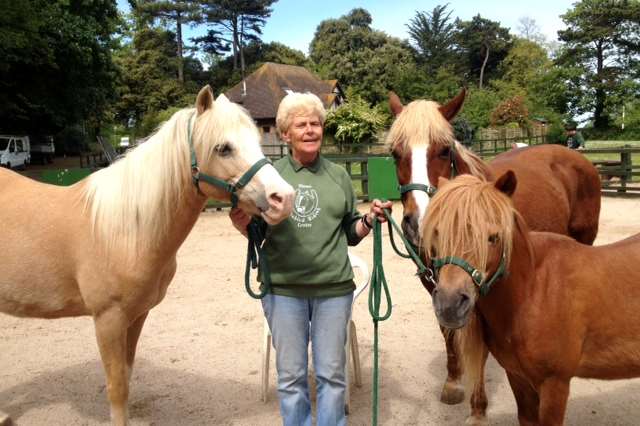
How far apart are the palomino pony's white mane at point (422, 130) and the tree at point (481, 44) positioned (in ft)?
184

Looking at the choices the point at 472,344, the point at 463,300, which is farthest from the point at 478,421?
the point at 463,300

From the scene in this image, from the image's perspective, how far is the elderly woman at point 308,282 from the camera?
2221 millimetres

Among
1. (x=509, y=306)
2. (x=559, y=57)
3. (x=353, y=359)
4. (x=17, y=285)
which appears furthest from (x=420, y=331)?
(x=559, y=57)

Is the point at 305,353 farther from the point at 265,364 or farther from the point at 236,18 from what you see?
the point at 236,18

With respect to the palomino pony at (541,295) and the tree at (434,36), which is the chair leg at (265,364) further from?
the tree at (434,36)

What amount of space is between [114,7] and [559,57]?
2979 cm

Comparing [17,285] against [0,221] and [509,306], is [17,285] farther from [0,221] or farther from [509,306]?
[509,306]

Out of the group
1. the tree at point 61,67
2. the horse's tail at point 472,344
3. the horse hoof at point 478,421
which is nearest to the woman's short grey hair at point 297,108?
the horse's tail at point 472,344

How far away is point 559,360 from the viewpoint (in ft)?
6.86

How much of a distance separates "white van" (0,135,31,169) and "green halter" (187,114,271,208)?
2124 centimetres

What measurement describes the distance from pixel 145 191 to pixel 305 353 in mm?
1197

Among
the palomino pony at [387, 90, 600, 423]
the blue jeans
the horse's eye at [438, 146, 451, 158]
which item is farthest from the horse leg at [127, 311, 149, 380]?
the horse's eye at [438, 146, 451, 158]

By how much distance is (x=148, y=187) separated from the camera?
2516mm

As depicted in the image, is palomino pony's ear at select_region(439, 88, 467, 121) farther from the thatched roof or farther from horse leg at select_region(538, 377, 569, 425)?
the thatched roof
